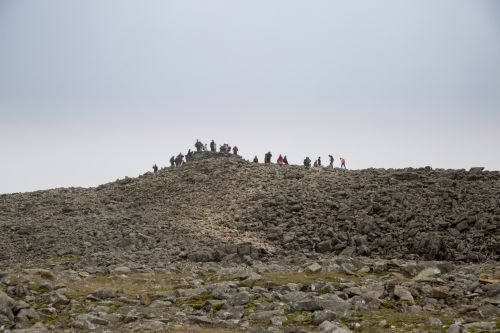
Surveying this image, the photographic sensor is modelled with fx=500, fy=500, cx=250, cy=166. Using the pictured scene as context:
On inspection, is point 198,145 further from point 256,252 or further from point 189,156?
point 256,252

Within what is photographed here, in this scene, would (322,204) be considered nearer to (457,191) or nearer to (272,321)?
(457,191)

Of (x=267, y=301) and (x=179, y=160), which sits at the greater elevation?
(x=179, y=160)

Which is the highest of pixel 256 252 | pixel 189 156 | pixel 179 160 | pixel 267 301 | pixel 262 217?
pixel 189 156

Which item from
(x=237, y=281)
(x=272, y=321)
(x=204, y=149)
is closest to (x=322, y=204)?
(x=237, y=281)

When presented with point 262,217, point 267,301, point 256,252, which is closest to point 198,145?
point 262,217

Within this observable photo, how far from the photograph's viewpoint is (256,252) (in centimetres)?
3341

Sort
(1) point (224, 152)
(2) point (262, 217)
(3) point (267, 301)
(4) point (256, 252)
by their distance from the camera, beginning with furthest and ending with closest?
(1) point (224, 152)
(2) point (262, 217)
(4) point (256, 252)
(3) point (267, 301)

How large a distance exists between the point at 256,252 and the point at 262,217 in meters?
8.41

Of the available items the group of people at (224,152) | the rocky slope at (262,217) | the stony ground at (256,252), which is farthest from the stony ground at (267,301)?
the group of people at (224,152)

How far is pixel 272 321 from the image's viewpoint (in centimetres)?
1742

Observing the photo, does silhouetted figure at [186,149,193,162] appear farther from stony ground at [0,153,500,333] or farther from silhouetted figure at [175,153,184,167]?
stony ground at [0,153,500,333]

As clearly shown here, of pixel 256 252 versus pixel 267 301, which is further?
pixel 256 252

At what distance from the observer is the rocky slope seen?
33250 mm

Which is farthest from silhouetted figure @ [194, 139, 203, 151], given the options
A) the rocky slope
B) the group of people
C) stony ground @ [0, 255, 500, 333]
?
stony ground @ [0, 255, 500, 333]
